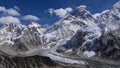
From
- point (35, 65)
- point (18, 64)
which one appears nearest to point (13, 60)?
point (18, 64)

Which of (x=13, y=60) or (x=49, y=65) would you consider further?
(x=49, y=65)

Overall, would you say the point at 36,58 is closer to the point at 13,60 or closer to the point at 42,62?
the point at 42,62

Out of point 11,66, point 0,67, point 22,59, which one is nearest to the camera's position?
point 0,67

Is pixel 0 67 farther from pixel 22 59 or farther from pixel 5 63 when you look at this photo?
pixel 22 59

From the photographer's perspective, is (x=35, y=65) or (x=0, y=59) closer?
(x=0, y=59)

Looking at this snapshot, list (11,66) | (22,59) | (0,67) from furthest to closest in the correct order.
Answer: (22,59) → (11,66) → (0,67)

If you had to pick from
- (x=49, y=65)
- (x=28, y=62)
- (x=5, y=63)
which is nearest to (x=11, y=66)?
(x=5, y=63)

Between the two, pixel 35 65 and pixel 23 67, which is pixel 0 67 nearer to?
pixel 23 67
